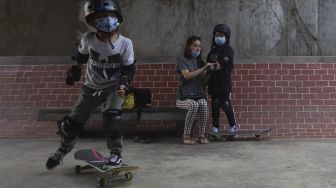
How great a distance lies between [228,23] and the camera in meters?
8.22

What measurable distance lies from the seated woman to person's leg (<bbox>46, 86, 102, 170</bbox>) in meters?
2.32

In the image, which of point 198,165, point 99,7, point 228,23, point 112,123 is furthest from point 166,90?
point 99,7

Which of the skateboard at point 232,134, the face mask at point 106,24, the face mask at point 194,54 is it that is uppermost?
the face mask at point 194,54

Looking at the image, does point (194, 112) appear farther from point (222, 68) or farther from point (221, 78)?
point (222, 68)

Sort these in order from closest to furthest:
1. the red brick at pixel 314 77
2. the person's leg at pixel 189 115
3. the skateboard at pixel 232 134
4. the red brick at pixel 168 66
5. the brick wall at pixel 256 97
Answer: the person's leg at pixel 189 115 < the skateboard at pixel 232 134 < the brick wall at pixel 256 97 < the red brick at pixel 314 77 < the red brick at pixel 168 66

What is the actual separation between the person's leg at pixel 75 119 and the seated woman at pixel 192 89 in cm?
232

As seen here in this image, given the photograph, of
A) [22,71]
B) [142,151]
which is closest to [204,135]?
[142,151]

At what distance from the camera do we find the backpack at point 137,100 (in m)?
6.95

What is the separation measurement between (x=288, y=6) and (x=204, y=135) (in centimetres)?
308

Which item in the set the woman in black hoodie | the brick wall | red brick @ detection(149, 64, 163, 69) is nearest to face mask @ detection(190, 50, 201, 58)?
the woman in black hoodie

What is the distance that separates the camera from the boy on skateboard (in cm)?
433

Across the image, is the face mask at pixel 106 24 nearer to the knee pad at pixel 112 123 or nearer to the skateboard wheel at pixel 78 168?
the knee pad at pixel 112 123

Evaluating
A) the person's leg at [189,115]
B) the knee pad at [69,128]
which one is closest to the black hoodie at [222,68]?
the person's leg at [189,115]

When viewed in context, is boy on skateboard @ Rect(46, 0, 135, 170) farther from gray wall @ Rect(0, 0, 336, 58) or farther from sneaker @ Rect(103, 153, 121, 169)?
gray wall @ Rect(0, 0, 336, 58)
